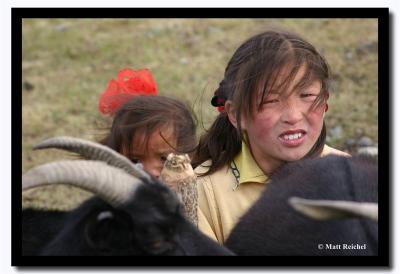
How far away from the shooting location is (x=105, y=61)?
12.7 meters

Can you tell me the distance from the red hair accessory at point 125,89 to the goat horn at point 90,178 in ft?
7.16

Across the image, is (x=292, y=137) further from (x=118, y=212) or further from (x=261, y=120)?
(x=118, y=212)

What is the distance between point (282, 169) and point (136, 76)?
1648mm

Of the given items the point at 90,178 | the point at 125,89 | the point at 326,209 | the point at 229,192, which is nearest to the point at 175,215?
the point at 90,178

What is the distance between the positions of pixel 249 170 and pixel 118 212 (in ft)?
5.80

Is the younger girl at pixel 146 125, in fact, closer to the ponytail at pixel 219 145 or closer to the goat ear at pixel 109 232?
the ponytail at pixel 219 145

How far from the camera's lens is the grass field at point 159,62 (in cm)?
1065

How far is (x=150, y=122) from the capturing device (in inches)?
230

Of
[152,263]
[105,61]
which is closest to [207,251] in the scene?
[152,263]

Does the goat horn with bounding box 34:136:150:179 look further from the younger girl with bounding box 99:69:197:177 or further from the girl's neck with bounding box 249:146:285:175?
the girl's neck with bounding box 249:146:285:175

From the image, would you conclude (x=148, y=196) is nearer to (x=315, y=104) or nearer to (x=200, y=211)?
(x=200, y=211)

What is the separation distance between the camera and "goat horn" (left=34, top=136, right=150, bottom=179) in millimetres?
4129

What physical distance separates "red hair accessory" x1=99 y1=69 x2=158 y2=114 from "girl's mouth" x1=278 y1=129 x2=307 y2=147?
142 centimetres

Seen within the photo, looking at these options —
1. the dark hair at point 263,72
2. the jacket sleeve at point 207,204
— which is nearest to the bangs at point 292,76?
the dark hair at point 263,72
